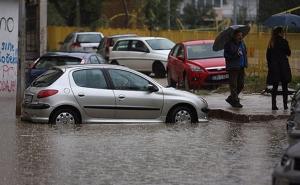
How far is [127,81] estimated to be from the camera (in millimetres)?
15602

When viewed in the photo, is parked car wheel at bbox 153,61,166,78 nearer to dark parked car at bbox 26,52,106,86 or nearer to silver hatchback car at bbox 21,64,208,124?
dark parked car at bbox 26,52,106,86

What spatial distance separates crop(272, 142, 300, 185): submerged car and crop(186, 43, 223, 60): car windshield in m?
16.5

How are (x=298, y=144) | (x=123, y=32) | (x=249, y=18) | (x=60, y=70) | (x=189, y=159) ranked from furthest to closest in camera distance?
(x=249, y=18), (x=123, y=32), (x=60, y=70), (x=189, y=159), (x=298, y=144)

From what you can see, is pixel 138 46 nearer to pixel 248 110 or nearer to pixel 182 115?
pixel 248 110

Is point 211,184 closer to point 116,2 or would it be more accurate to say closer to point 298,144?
point 298,144

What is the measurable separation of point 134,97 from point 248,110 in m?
3.00

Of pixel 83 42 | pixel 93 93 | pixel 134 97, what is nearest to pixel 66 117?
pixel 93 93

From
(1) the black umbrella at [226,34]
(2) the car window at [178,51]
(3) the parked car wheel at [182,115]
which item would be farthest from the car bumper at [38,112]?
(2) the car window at [178,51]

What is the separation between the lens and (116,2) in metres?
69.8

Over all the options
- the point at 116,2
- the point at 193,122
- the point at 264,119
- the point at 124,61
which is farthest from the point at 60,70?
the point at 116,2

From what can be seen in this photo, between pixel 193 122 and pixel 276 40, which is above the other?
pixel 276 40

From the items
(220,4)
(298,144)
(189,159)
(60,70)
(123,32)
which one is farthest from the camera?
(220,4)

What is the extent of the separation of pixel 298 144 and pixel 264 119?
892cm

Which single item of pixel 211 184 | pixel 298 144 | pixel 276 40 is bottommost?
pixel 211 184
